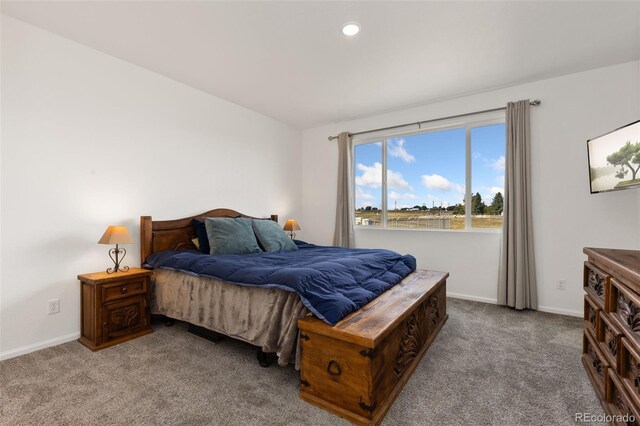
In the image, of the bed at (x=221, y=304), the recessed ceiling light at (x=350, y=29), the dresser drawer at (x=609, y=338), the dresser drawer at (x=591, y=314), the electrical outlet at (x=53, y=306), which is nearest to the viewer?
the dresser drawer at (x=609, y=338)

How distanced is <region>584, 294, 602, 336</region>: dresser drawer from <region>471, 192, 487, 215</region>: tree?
1927mm

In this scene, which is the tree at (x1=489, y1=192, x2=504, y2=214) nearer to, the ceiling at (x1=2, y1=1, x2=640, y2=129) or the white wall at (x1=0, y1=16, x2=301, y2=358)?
the ceiling at (x1=2, y1=1, x2=640, y2=129)

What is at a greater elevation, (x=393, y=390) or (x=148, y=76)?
(x=148, y=76)

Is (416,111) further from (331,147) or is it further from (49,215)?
(49,215)

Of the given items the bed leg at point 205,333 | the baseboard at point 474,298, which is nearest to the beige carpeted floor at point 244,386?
the bed leg at point 205,333

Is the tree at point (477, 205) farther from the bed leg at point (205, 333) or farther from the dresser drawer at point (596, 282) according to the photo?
the bed leg at point (205, 333)

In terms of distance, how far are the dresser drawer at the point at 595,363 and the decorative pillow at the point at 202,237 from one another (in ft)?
10.4

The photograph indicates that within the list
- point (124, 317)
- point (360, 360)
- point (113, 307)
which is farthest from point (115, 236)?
point (360, 360)

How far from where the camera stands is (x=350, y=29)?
2.37m

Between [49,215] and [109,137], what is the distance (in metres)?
0.85

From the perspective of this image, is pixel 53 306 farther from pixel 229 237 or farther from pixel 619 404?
pixel 619 404

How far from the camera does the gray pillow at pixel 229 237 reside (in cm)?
310

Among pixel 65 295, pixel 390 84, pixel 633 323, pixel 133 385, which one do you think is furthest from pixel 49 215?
pixel 633 323

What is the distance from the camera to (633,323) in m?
1.26
